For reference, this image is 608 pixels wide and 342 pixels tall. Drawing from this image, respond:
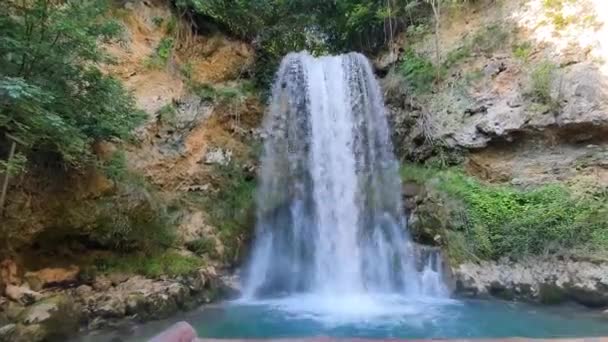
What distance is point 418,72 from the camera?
10672 millimetres

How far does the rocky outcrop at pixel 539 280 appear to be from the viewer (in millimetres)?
6906

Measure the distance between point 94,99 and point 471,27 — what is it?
854 centimetres

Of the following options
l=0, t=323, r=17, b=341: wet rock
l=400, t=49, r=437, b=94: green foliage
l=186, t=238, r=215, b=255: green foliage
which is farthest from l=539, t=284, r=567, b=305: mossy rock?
l=0, t=323, r=17, b=341: wet rock

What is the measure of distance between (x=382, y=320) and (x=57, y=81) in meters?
5.64

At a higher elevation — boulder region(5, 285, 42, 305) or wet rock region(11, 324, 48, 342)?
boulder region(5, 285, 42, 305)

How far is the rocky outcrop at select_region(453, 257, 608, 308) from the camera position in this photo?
6.91 meters

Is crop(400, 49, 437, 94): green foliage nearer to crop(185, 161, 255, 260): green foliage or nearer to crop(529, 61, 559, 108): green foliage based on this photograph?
crop(529, 61, 559, 108): green foliage

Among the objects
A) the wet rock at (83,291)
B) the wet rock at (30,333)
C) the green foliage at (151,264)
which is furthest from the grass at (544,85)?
the wet rock at (30,333)

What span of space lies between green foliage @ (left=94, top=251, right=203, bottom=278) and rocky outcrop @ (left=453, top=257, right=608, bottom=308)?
191 inches

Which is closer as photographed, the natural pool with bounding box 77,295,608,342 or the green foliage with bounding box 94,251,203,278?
the natural pool with bounding box 77,295,608,342

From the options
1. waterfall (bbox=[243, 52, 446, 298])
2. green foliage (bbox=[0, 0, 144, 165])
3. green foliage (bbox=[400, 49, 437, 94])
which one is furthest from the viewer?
green foliage (bbox=[400, 49, 437, 94])

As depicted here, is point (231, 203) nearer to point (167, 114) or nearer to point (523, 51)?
point (167, 114)

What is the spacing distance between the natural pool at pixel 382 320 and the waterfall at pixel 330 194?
81 cm

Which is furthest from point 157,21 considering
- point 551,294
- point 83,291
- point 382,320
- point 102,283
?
point 551,294
